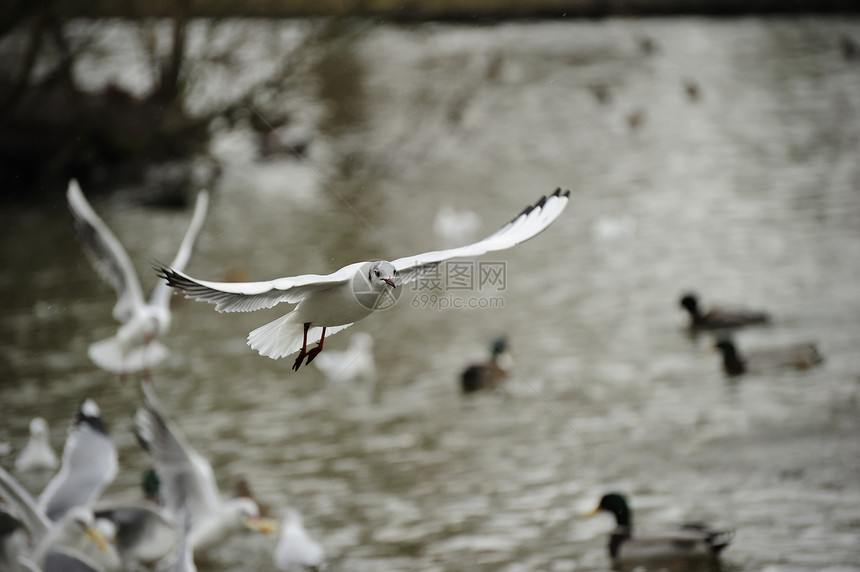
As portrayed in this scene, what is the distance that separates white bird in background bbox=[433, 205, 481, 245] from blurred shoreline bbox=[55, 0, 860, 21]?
5006mm

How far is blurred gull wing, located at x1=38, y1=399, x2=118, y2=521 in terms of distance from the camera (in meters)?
7.47

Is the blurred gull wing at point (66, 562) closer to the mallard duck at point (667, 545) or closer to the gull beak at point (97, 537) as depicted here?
the gull beak at point (97, 537)

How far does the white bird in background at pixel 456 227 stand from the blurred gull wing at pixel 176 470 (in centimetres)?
842

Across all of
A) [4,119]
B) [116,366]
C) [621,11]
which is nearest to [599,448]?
[116,366]

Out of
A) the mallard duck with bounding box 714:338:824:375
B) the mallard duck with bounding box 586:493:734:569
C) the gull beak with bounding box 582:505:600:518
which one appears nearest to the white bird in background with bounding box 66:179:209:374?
the gull beak with bounding box 582:505:600:518

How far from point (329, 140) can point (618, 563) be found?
16.4m

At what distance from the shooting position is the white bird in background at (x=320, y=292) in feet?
12.7

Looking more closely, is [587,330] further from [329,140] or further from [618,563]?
[329,140]

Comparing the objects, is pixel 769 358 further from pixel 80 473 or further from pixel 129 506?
pixel 80 473

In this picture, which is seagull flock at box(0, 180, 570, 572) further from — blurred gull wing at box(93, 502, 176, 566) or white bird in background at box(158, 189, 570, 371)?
white bird in background at box(158, 189, 570, 371)

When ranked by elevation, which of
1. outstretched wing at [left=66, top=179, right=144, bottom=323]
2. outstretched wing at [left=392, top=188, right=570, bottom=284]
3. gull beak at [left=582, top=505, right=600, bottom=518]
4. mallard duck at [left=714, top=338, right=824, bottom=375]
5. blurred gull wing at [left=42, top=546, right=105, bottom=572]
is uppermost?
outstretched wing at [left=66, top=179, right=144, bottom=323]

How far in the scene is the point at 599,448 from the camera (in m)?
9.44

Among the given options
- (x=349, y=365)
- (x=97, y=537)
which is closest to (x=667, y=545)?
(x=97, y=537)

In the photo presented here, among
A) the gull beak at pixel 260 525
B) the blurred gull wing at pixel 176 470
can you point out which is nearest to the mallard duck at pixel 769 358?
the gull beak at pixel 260 525
